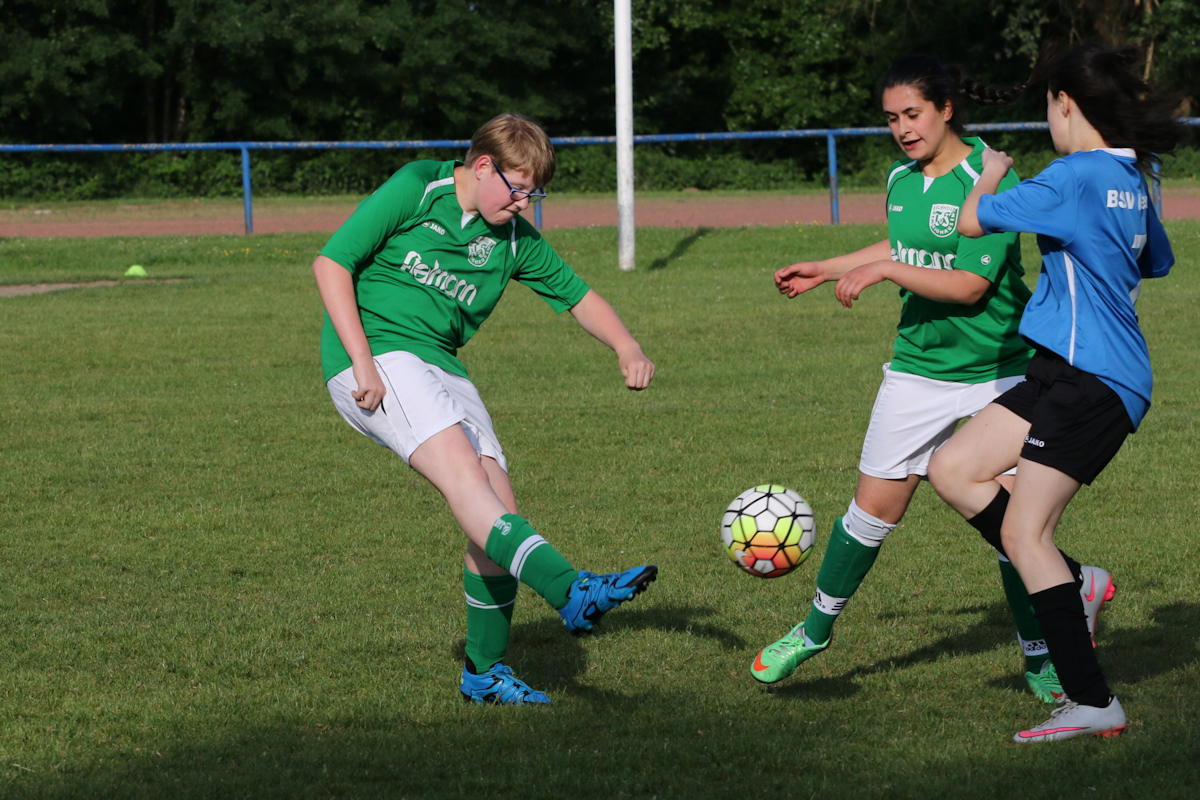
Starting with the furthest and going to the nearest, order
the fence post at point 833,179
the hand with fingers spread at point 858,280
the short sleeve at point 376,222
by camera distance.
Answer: the fence post at point 833,179, the short sleeve at point 376,222, the hand with fingers spread at point 858,280

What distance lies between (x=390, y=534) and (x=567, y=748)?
2.64 m

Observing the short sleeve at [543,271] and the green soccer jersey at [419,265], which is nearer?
the green soccer jersey at [419,265]

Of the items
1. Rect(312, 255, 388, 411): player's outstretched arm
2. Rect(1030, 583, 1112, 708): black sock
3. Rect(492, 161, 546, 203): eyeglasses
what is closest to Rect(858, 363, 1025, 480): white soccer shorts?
Rect(1030, 583, 1112, 708): black sock

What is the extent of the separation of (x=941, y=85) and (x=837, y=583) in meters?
1.58

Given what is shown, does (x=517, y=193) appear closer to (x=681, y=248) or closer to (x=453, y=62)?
(x=681, y=248)

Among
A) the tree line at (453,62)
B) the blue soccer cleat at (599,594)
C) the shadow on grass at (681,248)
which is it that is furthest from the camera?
the tree line at (453,62)

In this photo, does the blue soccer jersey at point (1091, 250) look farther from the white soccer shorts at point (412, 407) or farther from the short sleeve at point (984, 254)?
the white soccer shorts at point (412, 407)

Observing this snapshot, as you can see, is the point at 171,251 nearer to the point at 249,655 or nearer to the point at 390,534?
the point at 390,534

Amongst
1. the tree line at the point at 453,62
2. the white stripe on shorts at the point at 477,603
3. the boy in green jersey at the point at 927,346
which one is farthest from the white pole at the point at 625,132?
the tree line at the point at 453,62

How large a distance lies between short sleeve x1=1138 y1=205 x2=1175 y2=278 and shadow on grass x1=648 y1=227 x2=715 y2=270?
14148 millimetres

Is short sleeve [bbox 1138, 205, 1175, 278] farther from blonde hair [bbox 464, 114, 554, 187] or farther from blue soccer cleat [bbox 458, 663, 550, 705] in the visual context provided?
blue soccer cleat [bbox 458, 663, 550, 705]

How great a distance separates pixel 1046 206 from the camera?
3355 millimetres

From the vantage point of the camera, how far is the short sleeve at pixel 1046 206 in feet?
11.0

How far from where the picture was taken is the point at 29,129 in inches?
1304
